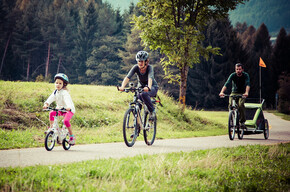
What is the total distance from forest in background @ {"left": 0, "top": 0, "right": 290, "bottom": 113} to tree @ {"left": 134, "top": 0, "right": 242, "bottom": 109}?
2774 cm

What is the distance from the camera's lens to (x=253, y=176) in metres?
5.23

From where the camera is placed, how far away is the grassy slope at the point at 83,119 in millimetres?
9320

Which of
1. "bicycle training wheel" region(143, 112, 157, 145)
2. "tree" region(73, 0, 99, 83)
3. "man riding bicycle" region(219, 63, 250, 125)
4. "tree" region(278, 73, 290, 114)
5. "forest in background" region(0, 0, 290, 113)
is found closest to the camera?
"bicycle training wheel" region(143, 112, 157, 145)

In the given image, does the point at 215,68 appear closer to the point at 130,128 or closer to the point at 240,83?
the point at 240,83

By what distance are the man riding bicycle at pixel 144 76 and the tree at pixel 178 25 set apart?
363 inches

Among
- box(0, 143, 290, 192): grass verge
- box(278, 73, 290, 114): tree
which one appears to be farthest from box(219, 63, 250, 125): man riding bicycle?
box(278, 73, 290, 114): tree

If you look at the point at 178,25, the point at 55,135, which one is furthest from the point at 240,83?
the point at 178,25

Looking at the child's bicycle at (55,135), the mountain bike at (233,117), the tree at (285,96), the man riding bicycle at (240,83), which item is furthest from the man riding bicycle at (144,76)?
the tree at (285,96)

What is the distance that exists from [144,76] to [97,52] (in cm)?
5152

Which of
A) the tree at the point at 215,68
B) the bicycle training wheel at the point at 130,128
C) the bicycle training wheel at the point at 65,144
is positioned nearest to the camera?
the bicycle training wheel at the point at 65,144

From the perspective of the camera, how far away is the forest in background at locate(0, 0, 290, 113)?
47.0 meters

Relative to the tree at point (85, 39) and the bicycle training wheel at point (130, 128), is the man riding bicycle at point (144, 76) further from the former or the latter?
the tree at point (85, 39)

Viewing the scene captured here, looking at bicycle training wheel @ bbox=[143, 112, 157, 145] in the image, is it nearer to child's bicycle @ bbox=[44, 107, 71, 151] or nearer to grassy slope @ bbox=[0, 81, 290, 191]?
Answer: grassy slope @ bbox=[0, 81, 290, 191]

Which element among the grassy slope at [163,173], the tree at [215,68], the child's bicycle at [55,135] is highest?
the tree at [215,68]
